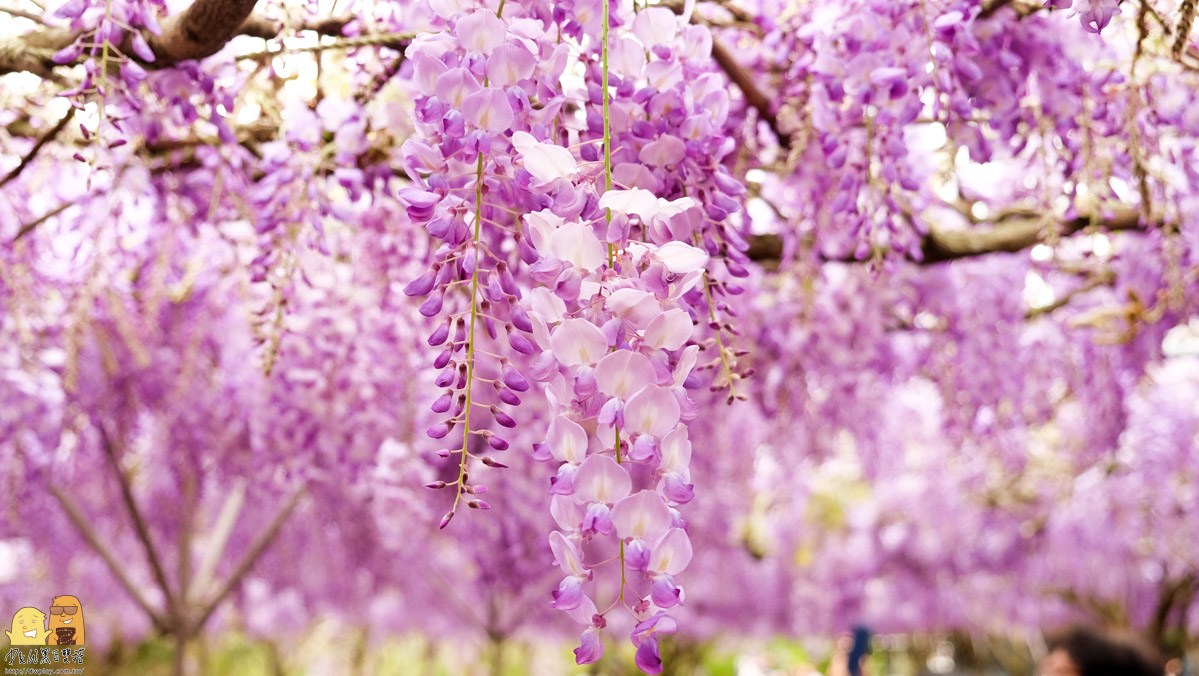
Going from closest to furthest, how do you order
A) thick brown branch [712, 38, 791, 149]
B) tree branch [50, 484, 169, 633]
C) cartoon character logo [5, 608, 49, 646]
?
thick brown branch [712, 38, 791, 149]
cartoon character logo [5, 608, 49, 646]
tree branch [50, 484, 169, 633]

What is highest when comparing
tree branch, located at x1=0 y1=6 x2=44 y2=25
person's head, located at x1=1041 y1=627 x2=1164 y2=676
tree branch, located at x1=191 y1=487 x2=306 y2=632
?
tree branch, located at x1=0 y1=6 x2=44 y2=25

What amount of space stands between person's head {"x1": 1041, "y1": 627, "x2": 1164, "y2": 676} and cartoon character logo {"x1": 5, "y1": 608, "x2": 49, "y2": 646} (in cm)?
348

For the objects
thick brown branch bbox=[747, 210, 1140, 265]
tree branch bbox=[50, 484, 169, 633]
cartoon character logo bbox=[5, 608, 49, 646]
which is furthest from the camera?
tree branch bbox=[50, 484, 169, 633]

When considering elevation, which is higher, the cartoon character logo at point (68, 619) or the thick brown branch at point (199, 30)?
the thick brown branch at point (199, 30)

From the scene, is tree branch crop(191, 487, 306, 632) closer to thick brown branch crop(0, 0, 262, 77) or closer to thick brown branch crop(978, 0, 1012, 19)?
thick brown branch crop(0, 0, 262, 77)

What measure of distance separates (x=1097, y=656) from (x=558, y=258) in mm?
3240

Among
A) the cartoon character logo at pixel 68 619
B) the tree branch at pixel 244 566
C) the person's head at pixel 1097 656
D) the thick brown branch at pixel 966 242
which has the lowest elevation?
the tree branch at pixel 244 566

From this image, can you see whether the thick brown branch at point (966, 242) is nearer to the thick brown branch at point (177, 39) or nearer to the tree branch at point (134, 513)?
the thick brown branch at point (177, 39)

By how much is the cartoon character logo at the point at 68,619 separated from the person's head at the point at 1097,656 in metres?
3.39

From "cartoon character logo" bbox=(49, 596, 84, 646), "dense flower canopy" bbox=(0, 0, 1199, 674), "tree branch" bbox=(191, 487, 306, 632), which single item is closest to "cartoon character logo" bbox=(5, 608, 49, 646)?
"cartoon character logo" bbox=(49, 596, 84, 646)

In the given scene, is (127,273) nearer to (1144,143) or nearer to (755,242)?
(755,242)

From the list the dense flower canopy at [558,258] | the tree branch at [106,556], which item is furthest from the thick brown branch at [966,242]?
the tree branch at [106,556]

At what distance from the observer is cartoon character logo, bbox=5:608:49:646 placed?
2447 millimetres

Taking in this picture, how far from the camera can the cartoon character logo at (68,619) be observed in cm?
264
